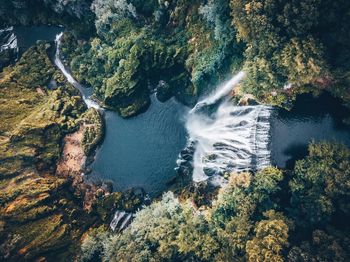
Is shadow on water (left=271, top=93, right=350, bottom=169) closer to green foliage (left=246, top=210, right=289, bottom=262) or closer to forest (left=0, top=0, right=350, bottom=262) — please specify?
forest (left=0, top=0, right=350, bottom=262)

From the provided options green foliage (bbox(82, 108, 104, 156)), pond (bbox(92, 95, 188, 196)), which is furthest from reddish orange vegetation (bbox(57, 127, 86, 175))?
pond (bbox(92, 95, 188, 196))

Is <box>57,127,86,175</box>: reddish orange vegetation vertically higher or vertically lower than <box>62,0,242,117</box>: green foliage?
lower

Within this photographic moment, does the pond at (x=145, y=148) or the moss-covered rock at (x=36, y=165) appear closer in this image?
the moss-covered rock at (x=36, y=165)

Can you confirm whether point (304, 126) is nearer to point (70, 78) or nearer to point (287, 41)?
point (287, 41)

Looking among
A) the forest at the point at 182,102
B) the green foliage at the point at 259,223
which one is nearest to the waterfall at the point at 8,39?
the forest at the point at 182,102

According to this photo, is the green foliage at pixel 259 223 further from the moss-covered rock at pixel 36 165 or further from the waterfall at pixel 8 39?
the waterfall at pixel 8 39

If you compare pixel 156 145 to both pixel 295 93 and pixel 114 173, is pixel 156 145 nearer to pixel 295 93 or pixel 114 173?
pixel 114 173

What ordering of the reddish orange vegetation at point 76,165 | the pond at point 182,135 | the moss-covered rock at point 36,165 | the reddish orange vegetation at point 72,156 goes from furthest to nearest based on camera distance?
the reddish orange vegetation at point 72,156
the reddish orange vegetation at point 76,165
the moss-covered rock at point 36,165
the pond at point 182,135
